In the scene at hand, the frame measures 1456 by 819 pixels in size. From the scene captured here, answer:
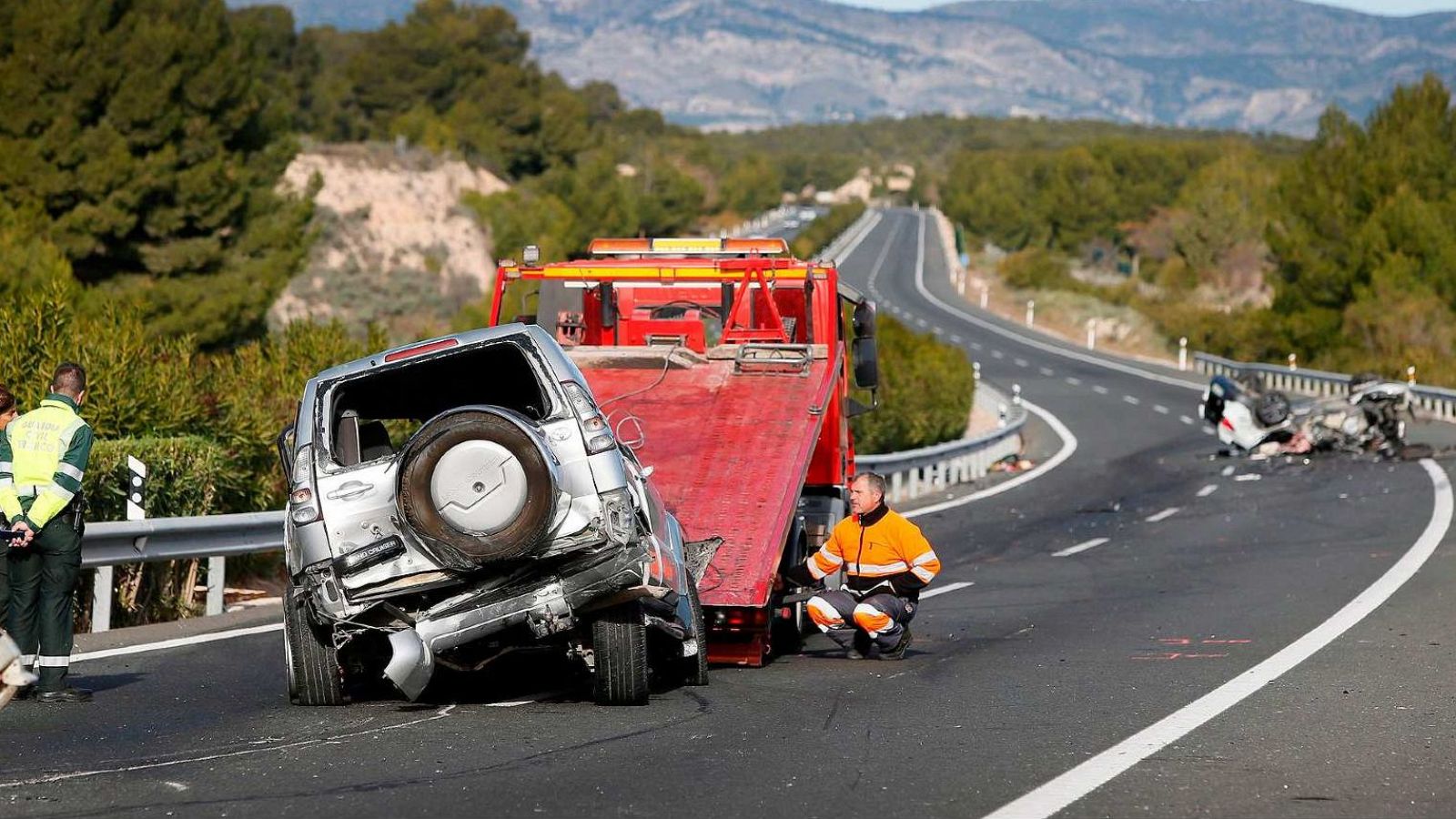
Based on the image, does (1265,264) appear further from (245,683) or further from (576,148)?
(245,683)

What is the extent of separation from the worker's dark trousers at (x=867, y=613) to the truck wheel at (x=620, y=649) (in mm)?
2200

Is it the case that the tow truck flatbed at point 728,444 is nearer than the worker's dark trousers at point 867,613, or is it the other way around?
the tow truck flatbed at point 728,444

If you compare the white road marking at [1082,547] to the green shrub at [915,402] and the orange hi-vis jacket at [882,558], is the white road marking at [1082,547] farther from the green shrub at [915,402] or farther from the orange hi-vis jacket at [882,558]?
the green shrub at [915,402]

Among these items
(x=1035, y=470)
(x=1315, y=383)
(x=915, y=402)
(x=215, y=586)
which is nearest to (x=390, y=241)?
(x=1315, y=383)

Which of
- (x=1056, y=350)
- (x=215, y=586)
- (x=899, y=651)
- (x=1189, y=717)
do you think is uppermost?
(x=1189, y=717)

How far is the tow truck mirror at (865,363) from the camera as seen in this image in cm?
1426

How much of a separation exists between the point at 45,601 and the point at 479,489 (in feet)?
8.83

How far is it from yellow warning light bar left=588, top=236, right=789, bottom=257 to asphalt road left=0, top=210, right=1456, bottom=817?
126 inches

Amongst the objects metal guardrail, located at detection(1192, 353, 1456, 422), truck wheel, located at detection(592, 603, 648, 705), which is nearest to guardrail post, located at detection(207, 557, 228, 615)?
truck wheel, located at detection(592, 603, 648, 705)

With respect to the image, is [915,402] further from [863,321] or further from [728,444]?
[728,444]

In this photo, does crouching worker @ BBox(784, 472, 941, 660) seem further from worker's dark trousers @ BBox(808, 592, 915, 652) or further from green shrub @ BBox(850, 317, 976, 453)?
green shrub @ BBox(850, 317, 976, 453)

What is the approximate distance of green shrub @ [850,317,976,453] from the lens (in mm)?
36094

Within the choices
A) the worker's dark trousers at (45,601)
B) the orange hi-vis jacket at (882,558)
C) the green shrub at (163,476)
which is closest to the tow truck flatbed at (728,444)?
the orange hi-vis jacket at (882,558)

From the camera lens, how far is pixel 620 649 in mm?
9000
